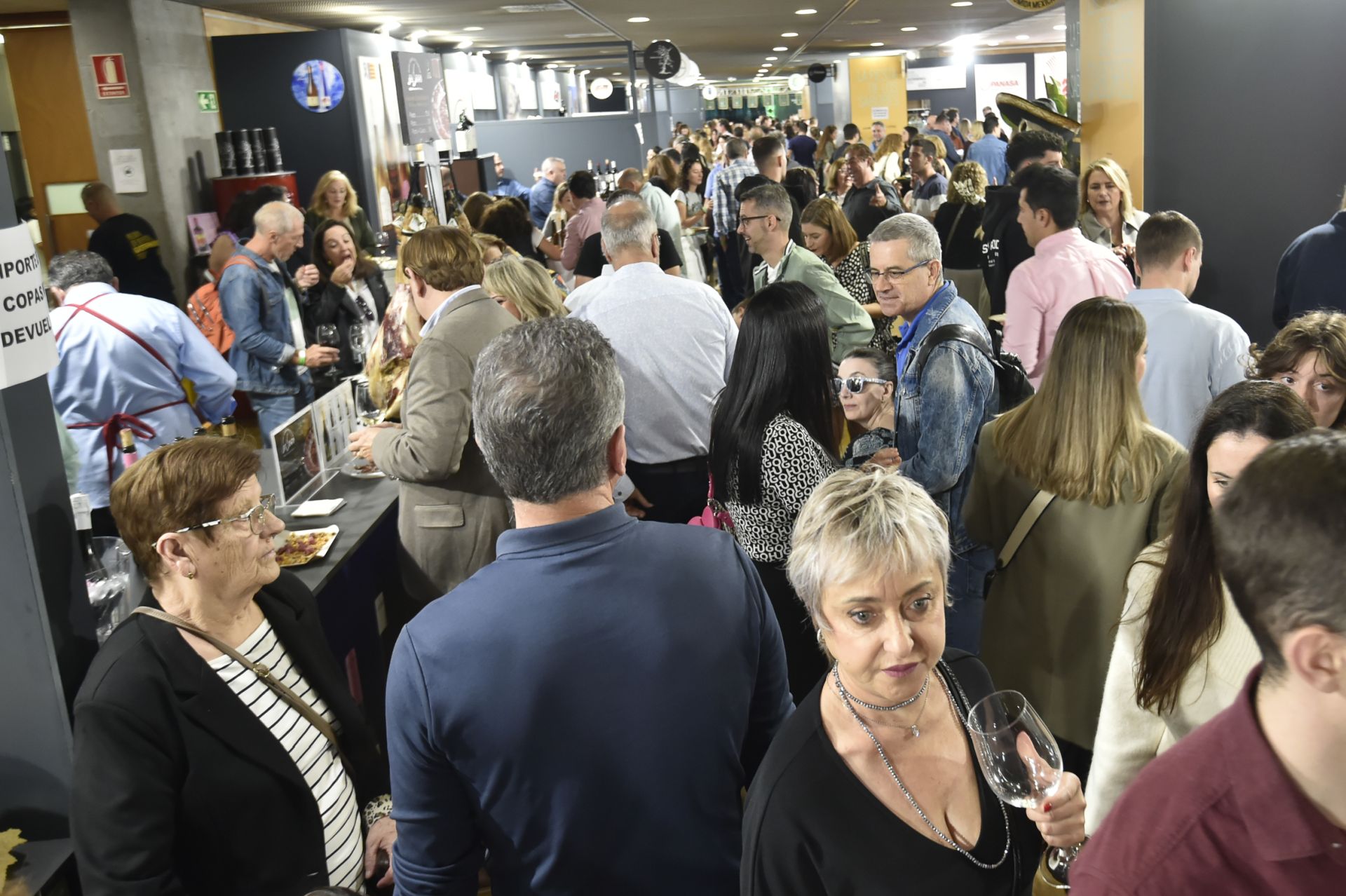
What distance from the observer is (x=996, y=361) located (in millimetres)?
3215

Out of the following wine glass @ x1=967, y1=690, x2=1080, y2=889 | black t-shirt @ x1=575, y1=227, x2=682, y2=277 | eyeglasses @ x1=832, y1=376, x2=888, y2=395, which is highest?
black t-shirt @ x1=575, y1=227, x2=682, y2=277

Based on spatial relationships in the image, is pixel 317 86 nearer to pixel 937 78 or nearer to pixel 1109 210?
pixel 1109 210

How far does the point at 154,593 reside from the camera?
2.06 metres

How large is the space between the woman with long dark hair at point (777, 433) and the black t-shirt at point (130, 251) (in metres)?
5.61

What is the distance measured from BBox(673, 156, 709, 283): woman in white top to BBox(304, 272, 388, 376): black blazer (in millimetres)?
3078

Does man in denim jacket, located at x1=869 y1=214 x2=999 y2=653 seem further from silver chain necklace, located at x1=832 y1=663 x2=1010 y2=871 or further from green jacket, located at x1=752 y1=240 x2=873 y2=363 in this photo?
silver chain necklace, located at x1=832 y1=663 x2=1010 y2=871

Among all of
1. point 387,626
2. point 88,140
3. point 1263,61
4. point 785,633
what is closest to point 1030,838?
point 785,633

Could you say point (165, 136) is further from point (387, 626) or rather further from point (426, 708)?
point (426, 708)

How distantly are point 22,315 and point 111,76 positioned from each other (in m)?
7.04

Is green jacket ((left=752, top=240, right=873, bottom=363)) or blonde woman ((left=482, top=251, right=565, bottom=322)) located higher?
blonde woman ((left=482, top=251, right=565, bottom=322))

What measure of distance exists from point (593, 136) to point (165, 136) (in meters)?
5.83

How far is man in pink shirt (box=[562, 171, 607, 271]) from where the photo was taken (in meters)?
7.35

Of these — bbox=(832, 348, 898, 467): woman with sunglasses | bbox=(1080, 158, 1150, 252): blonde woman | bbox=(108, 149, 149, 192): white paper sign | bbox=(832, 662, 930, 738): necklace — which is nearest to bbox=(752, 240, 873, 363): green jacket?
bbox=(832, 348, 898, 467): woman with sunglasses

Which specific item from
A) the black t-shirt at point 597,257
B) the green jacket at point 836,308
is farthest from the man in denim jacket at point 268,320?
the green jacket at point 836,308
